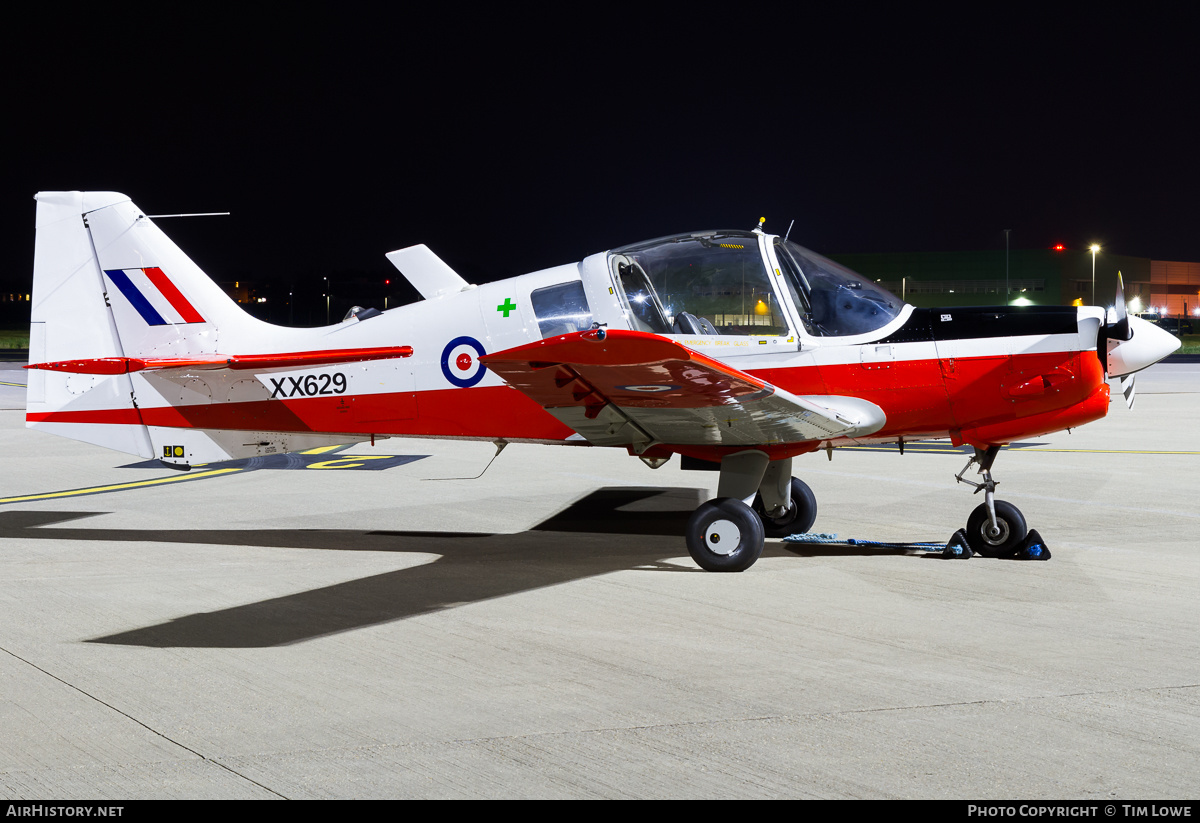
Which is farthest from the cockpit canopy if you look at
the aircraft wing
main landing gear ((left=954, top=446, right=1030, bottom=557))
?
main landing gear ((left=954, top=446, right=1030, bottom=557))

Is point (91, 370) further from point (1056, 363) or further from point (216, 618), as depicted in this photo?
point (1056, 363)

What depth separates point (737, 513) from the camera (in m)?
7.59

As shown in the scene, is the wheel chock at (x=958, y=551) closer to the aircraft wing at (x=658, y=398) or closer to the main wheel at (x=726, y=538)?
the aircraft wing at (x=658, y=398)

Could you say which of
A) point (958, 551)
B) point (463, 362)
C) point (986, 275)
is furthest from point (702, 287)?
point (986, 275)

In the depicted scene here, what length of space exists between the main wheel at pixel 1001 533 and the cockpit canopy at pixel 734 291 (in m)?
1.60

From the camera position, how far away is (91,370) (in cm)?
881

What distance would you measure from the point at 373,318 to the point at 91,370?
2.26 meters

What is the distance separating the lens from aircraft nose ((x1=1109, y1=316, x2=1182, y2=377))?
302 inches

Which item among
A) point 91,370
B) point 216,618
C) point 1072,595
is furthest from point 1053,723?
point 91,370

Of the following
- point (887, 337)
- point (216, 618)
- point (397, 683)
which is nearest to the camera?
point (397, 683)

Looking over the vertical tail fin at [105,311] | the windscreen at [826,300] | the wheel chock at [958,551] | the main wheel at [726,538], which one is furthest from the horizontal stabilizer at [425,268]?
the wheel chock at [958,551]

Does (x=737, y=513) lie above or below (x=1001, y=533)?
above

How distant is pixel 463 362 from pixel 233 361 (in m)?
1.82

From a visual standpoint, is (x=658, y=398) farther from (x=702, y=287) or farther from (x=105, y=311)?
(x=105, y=311)
